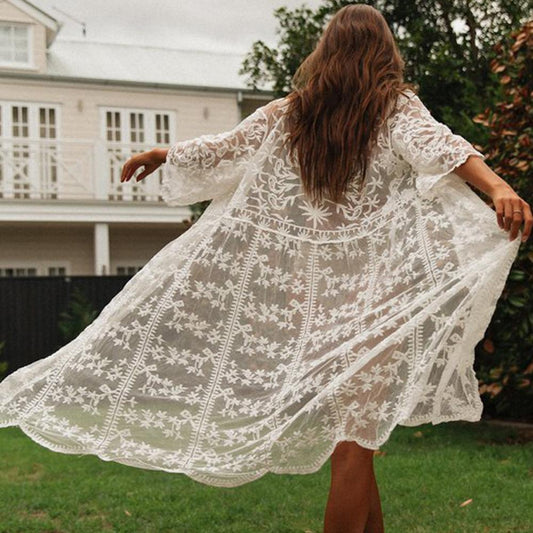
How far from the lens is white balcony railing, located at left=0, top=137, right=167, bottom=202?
56.0ft

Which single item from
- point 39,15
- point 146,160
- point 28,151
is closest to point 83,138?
point 28,151

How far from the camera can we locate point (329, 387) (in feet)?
9.16

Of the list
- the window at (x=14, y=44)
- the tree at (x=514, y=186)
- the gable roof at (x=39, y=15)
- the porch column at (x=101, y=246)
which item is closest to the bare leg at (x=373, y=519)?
the tree at (x=514, y=186)

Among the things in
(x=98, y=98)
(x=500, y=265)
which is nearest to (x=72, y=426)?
(x=500, y=265)

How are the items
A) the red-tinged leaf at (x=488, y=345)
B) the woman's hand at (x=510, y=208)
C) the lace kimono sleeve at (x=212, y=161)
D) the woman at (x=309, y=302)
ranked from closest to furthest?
the woman's hand at (x=510, y=208), the woman at (x=309, y=302), the lace kimono sleeve at (x=212, y=161), the red-tinged leaf at (x=488, y=345)

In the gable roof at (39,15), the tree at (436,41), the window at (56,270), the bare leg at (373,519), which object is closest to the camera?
the bare leg at (373,519)

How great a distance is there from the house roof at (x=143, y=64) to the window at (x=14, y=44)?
65 centimetres

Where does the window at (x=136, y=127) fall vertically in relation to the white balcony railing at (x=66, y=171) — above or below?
above

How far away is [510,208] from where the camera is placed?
2.65 meters

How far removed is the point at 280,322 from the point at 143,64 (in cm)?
1889

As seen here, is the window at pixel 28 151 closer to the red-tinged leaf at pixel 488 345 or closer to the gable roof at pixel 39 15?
the gable roof at pixel 39 15

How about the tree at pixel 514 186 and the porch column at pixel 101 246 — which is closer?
the tree at pixel 514 186

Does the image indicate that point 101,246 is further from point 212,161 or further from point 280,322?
point 280,322

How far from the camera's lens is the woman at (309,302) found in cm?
277
